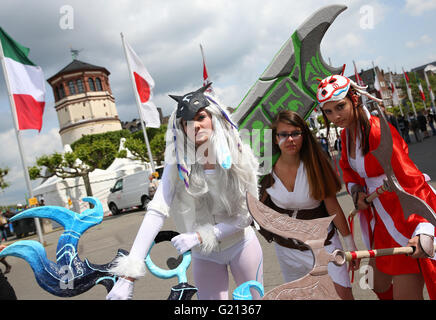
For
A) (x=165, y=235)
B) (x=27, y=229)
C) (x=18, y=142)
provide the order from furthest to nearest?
(x=27, y=229)
(x=18, y=142)
(x=165, y=235)

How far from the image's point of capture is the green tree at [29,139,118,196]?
18.4 metres

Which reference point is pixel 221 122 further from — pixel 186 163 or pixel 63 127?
pixel 63 127

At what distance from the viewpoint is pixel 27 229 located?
1523 cm

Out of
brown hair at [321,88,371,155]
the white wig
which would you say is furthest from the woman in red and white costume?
the white wig

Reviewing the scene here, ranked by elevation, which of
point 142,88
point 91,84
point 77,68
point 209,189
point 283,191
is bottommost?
point 283,191

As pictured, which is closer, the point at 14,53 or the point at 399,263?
the point at 399,263

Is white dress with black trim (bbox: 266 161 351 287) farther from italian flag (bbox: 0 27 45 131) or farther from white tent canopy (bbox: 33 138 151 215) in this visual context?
white tent canopy (bbox: 33 138 151 215)

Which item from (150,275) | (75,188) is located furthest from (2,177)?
(150,275)

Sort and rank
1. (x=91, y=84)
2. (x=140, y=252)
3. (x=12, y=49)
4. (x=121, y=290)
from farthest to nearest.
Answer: (x=91, y=84), (x=12, y=49), (x=140, y=252), (x=121, y=290)

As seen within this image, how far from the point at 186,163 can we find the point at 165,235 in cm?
39

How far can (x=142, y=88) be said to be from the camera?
10523 millimetres

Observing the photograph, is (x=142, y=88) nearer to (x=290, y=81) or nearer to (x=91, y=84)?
(x=290, y=81)

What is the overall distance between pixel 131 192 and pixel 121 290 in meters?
13.6

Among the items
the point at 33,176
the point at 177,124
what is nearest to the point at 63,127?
the point at 33,176
